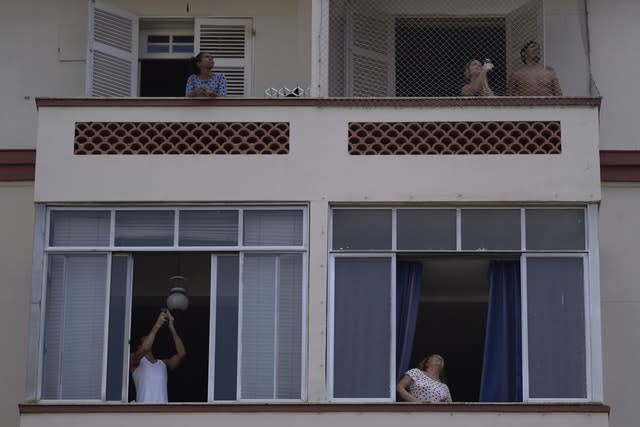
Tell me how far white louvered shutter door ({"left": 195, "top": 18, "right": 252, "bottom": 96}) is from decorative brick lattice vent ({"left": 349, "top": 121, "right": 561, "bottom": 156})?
2.97 meters

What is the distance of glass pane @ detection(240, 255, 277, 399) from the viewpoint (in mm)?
20562

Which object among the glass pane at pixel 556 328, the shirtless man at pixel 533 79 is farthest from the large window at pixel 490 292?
the shirtless man at pixel 533 79

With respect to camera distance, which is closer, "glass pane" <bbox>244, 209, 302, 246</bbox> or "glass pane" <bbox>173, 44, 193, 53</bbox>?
"glass pane" <bbox>244, 209, 302, 246</bbox>

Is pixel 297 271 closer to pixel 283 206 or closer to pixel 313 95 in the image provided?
pixel 283 206

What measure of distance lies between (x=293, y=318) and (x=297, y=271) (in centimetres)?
55

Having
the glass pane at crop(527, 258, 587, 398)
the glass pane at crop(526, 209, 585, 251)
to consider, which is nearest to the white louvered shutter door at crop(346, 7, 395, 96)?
the glass pane at crop(526, 209, 585, 251)

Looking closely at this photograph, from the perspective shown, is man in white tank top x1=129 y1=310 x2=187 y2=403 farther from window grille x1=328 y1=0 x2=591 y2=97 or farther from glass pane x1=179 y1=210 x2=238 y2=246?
window grille x1=328 y1=0 x2=591 y2=97

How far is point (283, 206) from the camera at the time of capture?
21.0 metres

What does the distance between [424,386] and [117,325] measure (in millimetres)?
3583

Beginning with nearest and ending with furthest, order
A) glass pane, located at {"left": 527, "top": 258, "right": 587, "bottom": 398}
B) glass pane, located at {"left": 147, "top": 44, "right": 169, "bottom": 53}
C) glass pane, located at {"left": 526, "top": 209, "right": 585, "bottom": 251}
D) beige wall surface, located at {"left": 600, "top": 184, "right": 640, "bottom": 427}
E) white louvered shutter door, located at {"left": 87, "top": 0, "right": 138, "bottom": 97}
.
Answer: glass pane, located at {"left": 527, "top": 258, "right": 587, "bottom": 398}, glass pane, located at {"left": 526, "top": 209, "right": 585, "bottom": 251}, beige wall surface, located at {"left": 600, "top": 184, "right": 640, "bottom": 427}, white louvered shutter door, located at {"left": 87, "top": 0, "right": 138, "bottom": 97}, glass pane, located at {"left": 147, "top": 44, "right": 169, "bottom": 53}

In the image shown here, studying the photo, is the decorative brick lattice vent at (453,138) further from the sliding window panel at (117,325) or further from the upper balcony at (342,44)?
the sliding window panel at (117,325)

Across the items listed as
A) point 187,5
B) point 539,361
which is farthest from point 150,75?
point 539,361

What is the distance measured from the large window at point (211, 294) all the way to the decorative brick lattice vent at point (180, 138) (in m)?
0.71

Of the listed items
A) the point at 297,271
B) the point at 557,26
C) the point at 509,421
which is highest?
the point at 557,26
